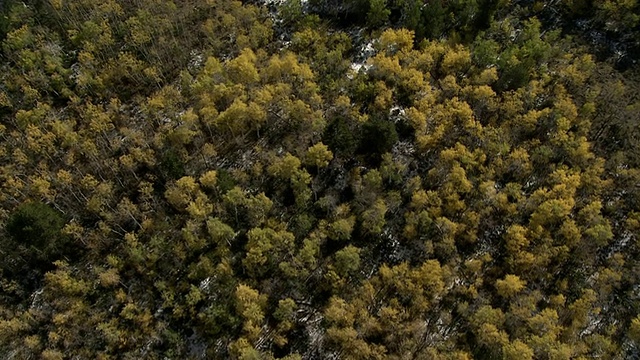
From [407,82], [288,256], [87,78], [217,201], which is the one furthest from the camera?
[87,78]

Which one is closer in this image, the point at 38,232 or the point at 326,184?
the point at 38,232

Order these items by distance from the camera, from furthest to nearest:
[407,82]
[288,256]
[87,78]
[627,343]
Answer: [87,78] < [407,82] < [288,256] < [627,343]

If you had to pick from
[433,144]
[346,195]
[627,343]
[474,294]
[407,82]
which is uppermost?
[407,82]

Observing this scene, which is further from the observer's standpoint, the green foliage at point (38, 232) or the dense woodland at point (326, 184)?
the green foliage at point (38, 232)

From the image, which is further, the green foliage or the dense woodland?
the green foliage

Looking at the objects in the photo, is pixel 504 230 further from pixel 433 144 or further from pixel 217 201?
pixel 217 201

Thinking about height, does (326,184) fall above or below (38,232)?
below

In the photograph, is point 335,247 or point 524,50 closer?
point 335,247

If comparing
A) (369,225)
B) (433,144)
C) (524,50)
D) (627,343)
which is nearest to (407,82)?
(433,144)
